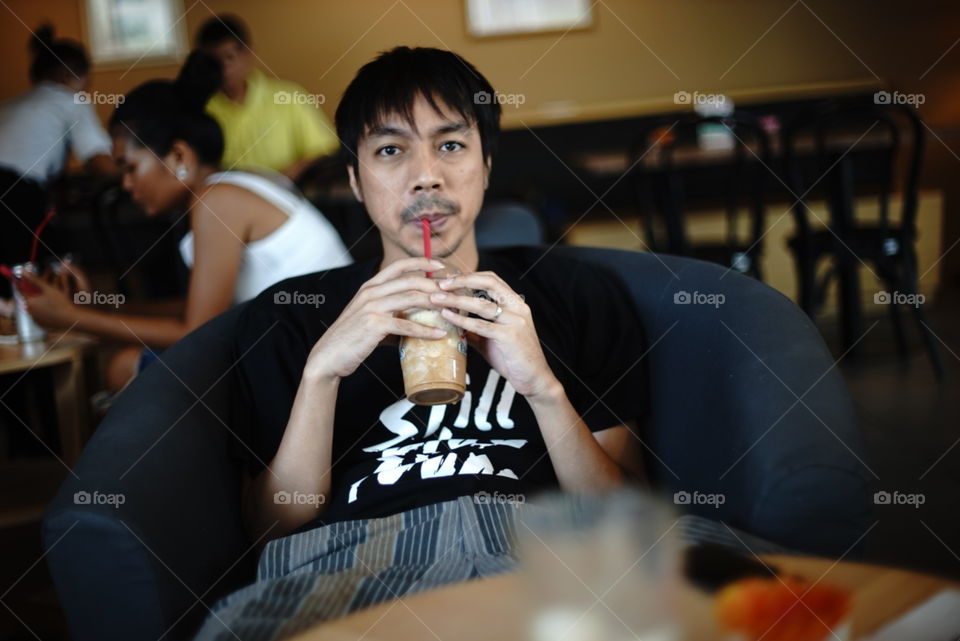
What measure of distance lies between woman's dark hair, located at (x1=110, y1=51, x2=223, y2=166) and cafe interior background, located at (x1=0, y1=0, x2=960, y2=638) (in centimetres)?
170

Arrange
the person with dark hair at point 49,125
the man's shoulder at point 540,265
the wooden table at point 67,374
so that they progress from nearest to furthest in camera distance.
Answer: the man's shoulder at point 540,265, the wooden table at point 67,374, the person with dark hair at point 49,125

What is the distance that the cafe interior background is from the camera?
495 cm

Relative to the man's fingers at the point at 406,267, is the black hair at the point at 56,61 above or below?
above

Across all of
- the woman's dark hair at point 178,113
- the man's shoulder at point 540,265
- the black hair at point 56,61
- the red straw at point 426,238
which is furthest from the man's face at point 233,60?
the red straw at point 426,238

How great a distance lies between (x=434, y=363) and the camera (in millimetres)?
1170

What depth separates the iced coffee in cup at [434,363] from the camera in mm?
1166

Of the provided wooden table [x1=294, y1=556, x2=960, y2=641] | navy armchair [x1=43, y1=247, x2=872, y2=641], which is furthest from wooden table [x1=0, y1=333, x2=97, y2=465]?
wooden table [x1=294, y1=556, x2=960, y2=641]

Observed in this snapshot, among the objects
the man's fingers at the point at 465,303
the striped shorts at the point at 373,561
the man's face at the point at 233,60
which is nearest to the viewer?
the striped shorts at the point at 373,561

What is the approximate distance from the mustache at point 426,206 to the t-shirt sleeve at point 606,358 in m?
0.26

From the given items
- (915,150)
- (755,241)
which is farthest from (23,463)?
(915,150)

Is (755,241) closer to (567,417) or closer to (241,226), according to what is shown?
(241,226)

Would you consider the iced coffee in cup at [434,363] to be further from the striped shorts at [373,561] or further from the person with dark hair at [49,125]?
the person with dark hair at [49,125]

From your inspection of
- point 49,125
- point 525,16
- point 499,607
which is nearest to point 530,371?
point 499,607

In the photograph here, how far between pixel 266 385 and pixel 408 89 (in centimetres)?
53
